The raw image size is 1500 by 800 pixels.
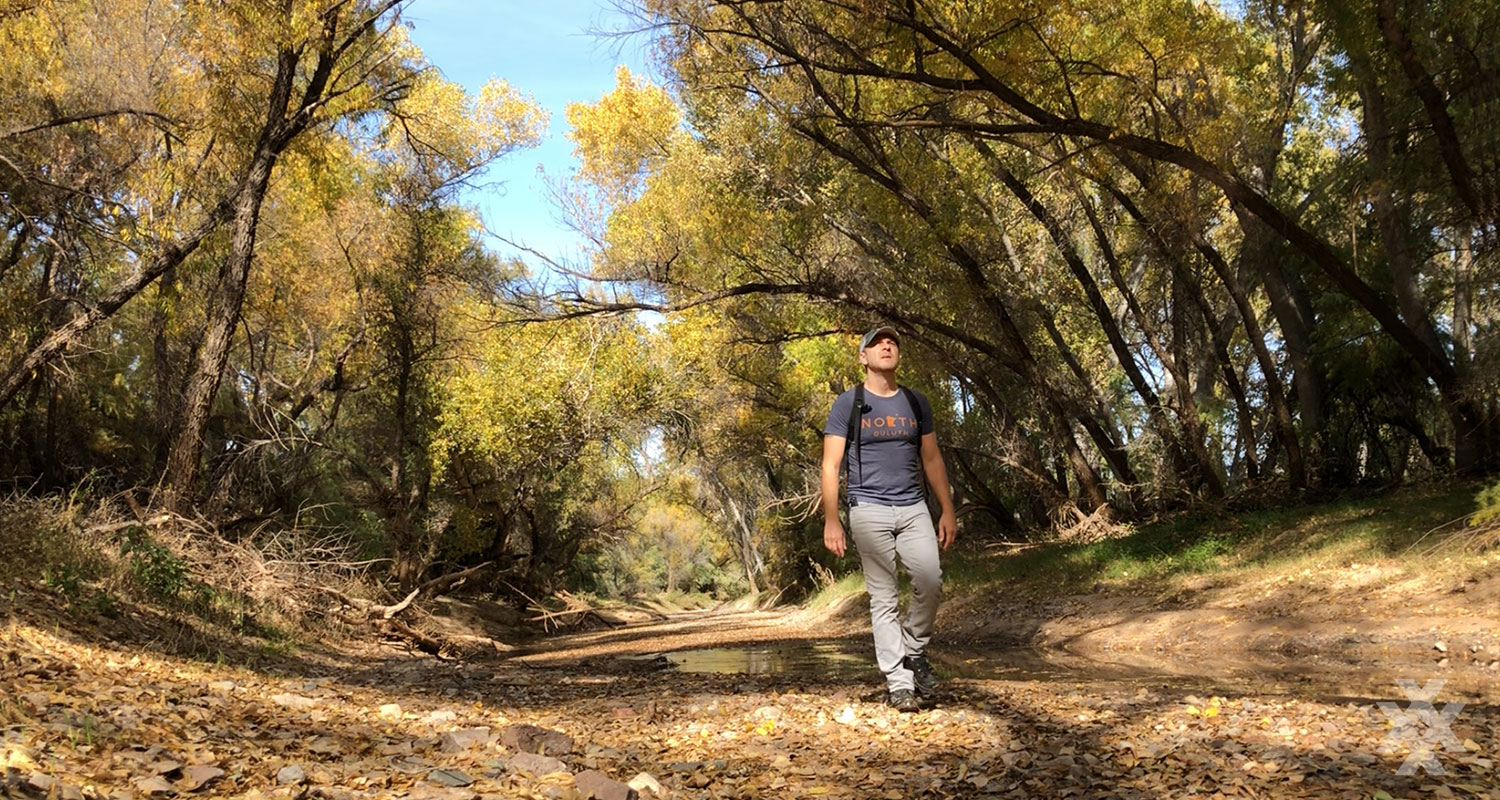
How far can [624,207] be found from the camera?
71.8ft

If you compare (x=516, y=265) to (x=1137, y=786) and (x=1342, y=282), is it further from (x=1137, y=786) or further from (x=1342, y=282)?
(x=1137, y=786)

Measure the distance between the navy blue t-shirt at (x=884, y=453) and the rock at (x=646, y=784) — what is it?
7.04 ft

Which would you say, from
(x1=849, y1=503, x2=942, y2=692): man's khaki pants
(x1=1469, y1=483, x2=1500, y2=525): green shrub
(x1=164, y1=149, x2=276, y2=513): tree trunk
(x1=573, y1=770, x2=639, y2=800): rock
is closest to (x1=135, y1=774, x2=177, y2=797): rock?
(x1=573, y1=770, x2=639, y2=800): rock

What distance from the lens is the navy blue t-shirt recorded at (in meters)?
5.38

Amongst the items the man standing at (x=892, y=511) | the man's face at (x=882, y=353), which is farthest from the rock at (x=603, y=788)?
the man's face at (x=882, y=353)

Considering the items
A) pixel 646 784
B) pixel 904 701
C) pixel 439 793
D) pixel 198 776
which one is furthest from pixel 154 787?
pixel 904 701

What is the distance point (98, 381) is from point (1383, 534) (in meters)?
20.2

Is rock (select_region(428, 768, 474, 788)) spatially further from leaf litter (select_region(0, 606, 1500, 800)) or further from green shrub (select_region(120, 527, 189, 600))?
green shrub (select_region(120, 527, 189, 600))

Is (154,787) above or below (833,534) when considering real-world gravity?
below

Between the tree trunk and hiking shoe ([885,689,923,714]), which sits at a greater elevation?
the tree trunk

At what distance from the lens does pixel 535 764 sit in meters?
3.79

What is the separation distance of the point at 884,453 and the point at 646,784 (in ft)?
7.94

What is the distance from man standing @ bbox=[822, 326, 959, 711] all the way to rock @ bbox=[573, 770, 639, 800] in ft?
6.87

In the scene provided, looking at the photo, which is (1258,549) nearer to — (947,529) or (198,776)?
(947,529)
